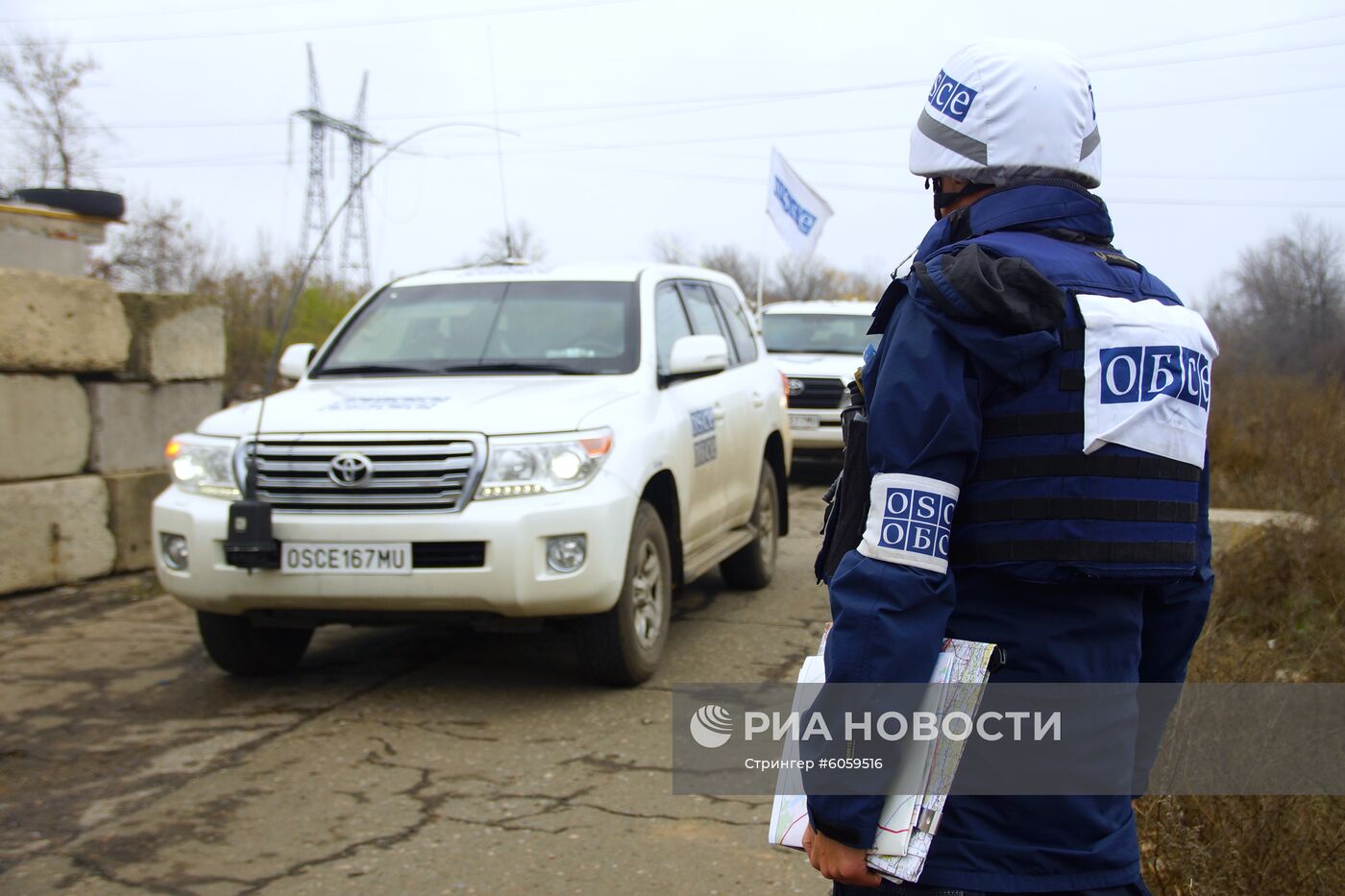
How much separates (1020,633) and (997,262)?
51cm

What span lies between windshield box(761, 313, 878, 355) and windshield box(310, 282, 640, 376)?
8.03m

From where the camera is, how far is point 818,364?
13578 mm

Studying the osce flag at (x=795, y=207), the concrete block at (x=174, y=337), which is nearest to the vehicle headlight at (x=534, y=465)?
the concrete block at (x=174, y=337)

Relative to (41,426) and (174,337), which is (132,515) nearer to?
(41,426)

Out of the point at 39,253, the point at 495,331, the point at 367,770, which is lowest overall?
the point at 367,770

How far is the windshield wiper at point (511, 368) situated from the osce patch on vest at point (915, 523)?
4.36 meters

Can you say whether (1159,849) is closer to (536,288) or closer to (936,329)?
(936,329)

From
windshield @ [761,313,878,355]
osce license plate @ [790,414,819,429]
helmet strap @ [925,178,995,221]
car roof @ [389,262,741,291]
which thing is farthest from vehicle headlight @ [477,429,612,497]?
windshield @ [761,313,878,355]

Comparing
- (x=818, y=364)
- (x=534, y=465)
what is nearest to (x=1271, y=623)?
(x=534, y=465)

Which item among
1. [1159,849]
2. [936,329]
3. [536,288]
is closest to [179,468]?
[536,288]

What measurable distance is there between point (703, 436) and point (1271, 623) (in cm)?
272

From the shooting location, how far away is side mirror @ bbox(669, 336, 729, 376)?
19.8 feet

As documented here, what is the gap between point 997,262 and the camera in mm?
1789

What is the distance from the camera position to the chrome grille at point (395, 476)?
16.8 ft
